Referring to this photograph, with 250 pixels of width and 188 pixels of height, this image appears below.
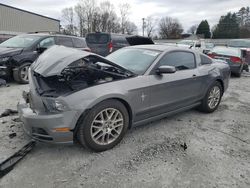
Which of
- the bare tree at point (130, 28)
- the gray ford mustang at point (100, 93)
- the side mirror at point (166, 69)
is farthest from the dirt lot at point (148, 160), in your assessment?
the bare tree at point (130, 28)

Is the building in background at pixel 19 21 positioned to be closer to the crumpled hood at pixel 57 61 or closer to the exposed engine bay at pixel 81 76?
the crumpled hood at pixel 57 61

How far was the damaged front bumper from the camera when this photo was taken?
273cm

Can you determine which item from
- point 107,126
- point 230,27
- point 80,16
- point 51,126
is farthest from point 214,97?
point 230,27

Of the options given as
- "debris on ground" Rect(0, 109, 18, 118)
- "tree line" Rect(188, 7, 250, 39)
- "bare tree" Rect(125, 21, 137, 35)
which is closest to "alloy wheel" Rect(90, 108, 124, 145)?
"debris on ground" Rect(0, 109, 18, 118)

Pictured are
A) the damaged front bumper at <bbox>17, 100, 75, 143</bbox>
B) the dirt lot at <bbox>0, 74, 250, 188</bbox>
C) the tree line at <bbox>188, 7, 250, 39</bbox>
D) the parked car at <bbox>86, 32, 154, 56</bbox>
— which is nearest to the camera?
the dirt lot at <bbox>0, 74, 250, 188</bbox>

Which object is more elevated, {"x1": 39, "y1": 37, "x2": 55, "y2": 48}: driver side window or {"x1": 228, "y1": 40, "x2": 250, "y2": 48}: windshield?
{"x1": 228, "y1": 40, "x2": 250, "y2": 48}: windshield

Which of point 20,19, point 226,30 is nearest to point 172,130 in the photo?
point 20,19

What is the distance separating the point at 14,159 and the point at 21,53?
189 inches

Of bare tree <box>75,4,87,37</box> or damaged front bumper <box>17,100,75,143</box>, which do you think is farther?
bare tree <box>75,4,87,37</box>

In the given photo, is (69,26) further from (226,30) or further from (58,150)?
(58,150)

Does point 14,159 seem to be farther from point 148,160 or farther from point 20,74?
point 20,74

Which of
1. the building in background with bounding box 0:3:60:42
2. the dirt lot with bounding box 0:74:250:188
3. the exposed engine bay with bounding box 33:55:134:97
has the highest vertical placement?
the building in background with bounding box 0:3:60:42

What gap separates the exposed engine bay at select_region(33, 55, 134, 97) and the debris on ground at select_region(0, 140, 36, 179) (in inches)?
30.9

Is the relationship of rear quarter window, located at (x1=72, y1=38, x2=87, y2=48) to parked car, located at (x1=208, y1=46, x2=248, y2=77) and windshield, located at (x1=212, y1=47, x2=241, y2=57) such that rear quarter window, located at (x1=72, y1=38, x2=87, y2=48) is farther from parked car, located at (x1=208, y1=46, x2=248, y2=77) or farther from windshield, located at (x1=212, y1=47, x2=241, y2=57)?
windshield, located at (x1=212, y1=47, x2=241, y2=57)
